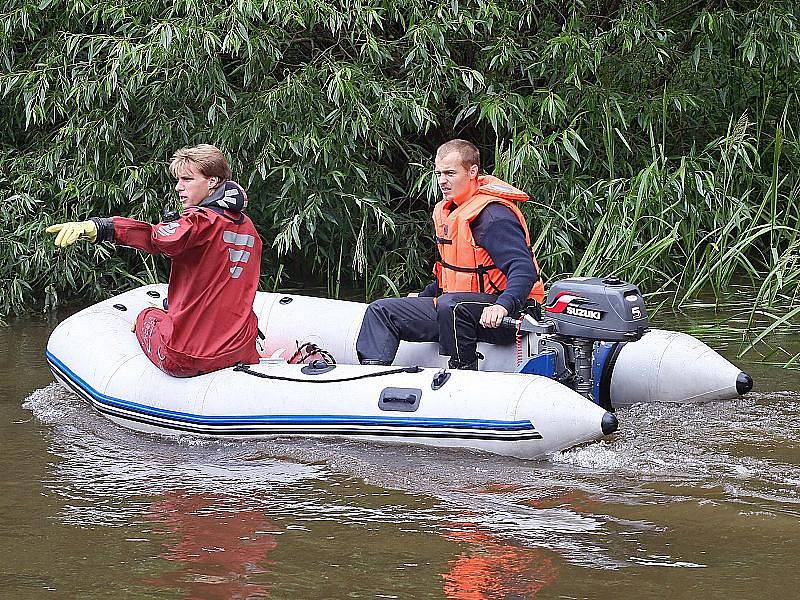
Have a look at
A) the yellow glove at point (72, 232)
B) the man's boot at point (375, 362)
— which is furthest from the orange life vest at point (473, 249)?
the yellow glove at point (72, 232)

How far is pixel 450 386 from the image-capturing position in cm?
433

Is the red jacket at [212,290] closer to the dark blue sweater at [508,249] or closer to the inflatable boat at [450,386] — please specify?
the inflatable boat at [450,386]

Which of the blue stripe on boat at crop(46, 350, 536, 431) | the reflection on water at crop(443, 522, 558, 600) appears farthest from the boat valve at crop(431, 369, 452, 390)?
the reflection on water at crop(443, 522, 558, 600)

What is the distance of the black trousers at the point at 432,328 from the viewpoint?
15.5ft

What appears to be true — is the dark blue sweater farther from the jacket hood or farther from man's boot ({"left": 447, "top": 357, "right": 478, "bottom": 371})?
→ the jacket hood

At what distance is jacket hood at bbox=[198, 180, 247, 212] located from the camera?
457 cm

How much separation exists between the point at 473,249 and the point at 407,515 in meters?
1.34

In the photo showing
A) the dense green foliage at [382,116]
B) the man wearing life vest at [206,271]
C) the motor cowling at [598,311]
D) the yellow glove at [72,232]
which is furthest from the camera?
the dense green foliage at [382,116]

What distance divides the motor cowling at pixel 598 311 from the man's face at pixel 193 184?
127 centimetres

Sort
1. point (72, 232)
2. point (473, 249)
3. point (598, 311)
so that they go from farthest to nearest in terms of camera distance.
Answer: point (473, 249), point (598, 311), point (72, 232)

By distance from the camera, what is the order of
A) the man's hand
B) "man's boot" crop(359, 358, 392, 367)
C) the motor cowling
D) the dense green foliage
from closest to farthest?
1. the motor cowling
2. the man's hand
3. "man's boot" crop(359, 358, 392, 367)
4. the dense green foliage

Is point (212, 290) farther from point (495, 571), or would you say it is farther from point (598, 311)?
point (495, 571)

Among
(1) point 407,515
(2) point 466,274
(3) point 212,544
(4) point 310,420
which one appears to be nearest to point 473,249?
(2) point 466,274

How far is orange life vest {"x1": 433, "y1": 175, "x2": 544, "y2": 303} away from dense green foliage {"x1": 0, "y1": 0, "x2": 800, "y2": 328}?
202 centimetres
